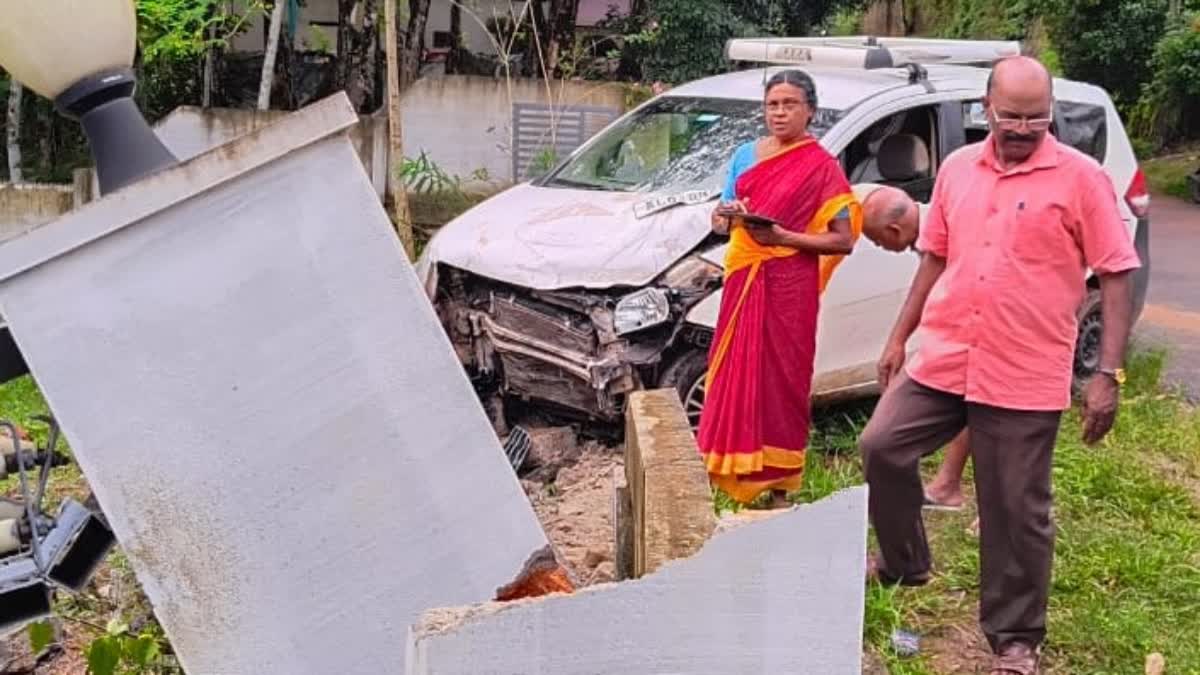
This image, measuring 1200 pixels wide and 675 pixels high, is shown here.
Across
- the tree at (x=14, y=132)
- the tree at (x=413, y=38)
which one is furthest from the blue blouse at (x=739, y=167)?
the tree at (x=14, y=132)

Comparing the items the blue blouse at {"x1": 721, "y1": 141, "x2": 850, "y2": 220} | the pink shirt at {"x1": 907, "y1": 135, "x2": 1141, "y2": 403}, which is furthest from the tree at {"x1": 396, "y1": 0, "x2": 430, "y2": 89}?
the pink shirt at {"x1": 907, "y1": 135, "x2": 1141, "y2": 403}

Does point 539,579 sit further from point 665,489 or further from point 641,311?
point 641,311

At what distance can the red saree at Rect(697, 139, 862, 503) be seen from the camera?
4.83 m

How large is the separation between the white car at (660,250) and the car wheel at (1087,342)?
0.02 m

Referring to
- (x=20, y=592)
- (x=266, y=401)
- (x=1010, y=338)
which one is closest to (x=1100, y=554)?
(x=1010, y=338)

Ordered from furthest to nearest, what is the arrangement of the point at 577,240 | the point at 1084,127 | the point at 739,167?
Result: the point at 1084,127
the point at 577,240
the point at 739,167

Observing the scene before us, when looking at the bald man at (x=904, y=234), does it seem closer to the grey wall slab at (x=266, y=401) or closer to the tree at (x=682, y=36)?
the grey wall slab at (x=266, y=401)

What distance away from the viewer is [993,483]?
3.78m

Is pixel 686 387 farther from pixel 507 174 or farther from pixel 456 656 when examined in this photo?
pixel 507 174

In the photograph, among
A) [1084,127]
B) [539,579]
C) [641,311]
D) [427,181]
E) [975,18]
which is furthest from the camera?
[975,18]

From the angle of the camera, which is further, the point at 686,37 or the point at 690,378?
the point at 686,37

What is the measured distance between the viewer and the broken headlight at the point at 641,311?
17.8 ft

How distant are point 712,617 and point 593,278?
11.5ft

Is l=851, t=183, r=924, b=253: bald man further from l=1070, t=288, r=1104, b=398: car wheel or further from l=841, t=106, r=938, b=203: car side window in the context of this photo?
l=1070, t=288, r=1104, b=398: car wheel
